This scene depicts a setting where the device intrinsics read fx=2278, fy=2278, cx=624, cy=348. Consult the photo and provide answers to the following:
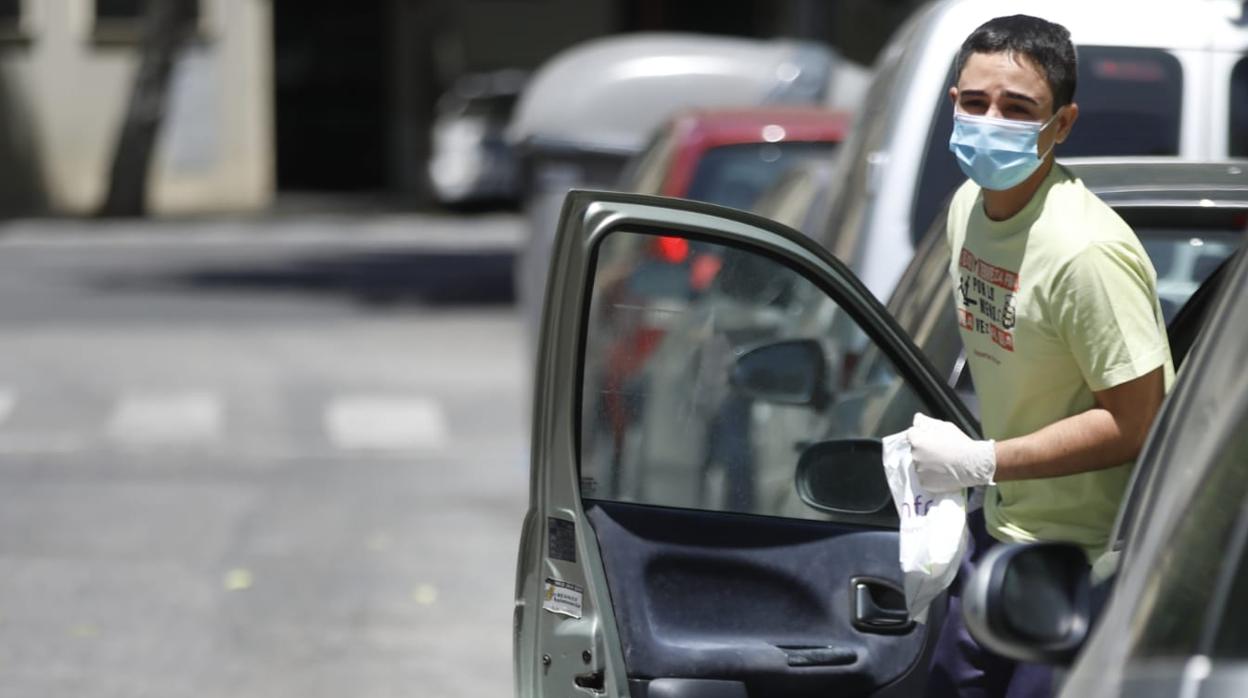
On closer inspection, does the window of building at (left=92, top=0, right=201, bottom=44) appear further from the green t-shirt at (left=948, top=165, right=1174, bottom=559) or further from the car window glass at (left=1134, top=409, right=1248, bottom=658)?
the car window glass at (left=1134, top=409, right=1248, bottom=658)

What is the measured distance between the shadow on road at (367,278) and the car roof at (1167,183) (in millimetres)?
14525

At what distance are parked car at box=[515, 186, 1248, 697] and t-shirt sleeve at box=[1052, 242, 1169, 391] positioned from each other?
461mm

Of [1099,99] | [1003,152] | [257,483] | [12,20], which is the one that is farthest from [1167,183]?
[12,20]

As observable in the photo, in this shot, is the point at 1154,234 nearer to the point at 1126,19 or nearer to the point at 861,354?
the point at 861,354

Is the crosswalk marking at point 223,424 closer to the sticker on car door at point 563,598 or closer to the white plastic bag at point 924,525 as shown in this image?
the sticker on car door at point 563,598

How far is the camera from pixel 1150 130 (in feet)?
18.0

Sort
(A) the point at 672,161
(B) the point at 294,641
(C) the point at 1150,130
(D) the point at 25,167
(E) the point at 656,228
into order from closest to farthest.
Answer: (E) the point at 656,228, (C) the point at 1150,130, (B) the point at 294,641, (A) the point at 672,161, (D) the point at 25,167

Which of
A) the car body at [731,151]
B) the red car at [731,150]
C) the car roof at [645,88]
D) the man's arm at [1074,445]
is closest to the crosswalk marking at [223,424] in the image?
the car roof at [645,88]

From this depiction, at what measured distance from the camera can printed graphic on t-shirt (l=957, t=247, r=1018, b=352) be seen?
3.32 meters

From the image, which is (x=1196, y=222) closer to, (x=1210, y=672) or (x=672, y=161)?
(x=1210, y=672)

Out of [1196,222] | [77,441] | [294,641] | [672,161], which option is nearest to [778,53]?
[672,161]

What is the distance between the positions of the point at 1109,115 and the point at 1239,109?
0.36 metres

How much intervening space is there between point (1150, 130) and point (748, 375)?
1.88 m

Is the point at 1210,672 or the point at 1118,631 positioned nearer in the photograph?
the point at 1210,672
